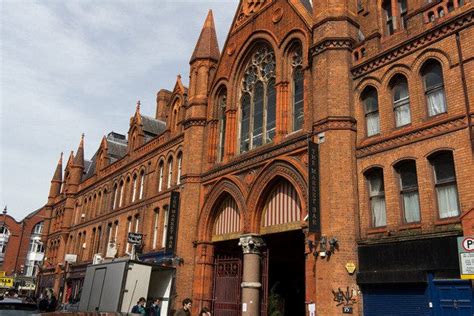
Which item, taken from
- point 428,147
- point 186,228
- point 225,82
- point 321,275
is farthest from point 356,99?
point 186,228

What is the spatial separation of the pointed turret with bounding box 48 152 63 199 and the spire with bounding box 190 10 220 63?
34.5 meters

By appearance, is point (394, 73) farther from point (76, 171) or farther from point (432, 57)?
point (76, 171)

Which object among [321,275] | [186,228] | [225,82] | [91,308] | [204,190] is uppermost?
[225,82]

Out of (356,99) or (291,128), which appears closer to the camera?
(356,99)

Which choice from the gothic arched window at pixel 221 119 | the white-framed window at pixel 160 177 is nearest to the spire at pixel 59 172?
the white-framed window at pixel 160 177

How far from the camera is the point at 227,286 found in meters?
20.5

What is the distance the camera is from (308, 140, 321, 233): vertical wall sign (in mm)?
15445

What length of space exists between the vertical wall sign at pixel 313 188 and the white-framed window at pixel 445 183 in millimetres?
3864

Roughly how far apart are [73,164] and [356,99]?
37088 mm

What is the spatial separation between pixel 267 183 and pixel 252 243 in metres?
2.54

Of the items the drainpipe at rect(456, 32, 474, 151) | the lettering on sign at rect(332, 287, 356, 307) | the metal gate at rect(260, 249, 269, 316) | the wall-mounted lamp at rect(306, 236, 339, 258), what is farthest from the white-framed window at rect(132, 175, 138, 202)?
the drainpipe at rect(456, 32, 474, 151)

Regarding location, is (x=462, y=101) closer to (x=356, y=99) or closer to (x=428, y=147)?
(x=428, y=147)

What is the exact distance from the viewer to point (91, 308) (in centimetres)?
1869

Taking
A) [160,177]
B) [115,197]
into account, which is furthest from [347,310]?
[115,197]
